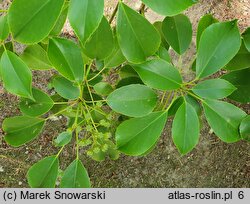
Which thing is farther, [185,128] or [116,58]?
[116,58]

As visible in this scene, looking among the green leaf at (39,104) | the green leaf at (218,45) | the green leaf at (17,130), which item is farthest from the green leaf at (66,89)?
the green leaf at (218,45)

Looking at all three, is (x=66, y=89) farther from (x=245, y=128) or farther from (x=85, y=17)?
(x=245, y=128)

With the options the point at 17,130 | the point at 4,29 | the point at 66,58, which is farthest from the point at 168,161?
the point at 4,29

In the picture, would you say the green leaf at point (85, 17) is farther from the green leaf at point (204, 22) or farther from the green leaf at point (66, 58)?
the green leaf at point (204, 22)

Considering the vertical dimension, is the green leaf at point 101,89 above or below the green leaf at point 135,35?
below

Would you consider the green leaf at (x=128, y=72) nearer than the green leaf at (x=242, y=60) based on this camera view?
No

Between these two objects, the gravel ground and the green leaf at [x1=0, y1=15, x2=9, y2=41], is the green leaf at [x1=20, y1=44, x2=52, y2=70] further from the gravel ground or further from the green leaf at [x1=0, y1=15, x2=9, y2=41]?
the gravel ground

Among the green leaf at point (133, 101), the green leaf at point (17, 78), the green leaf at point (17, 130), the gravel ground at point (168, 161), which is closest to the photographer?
the green leaf at point (17, 78)
